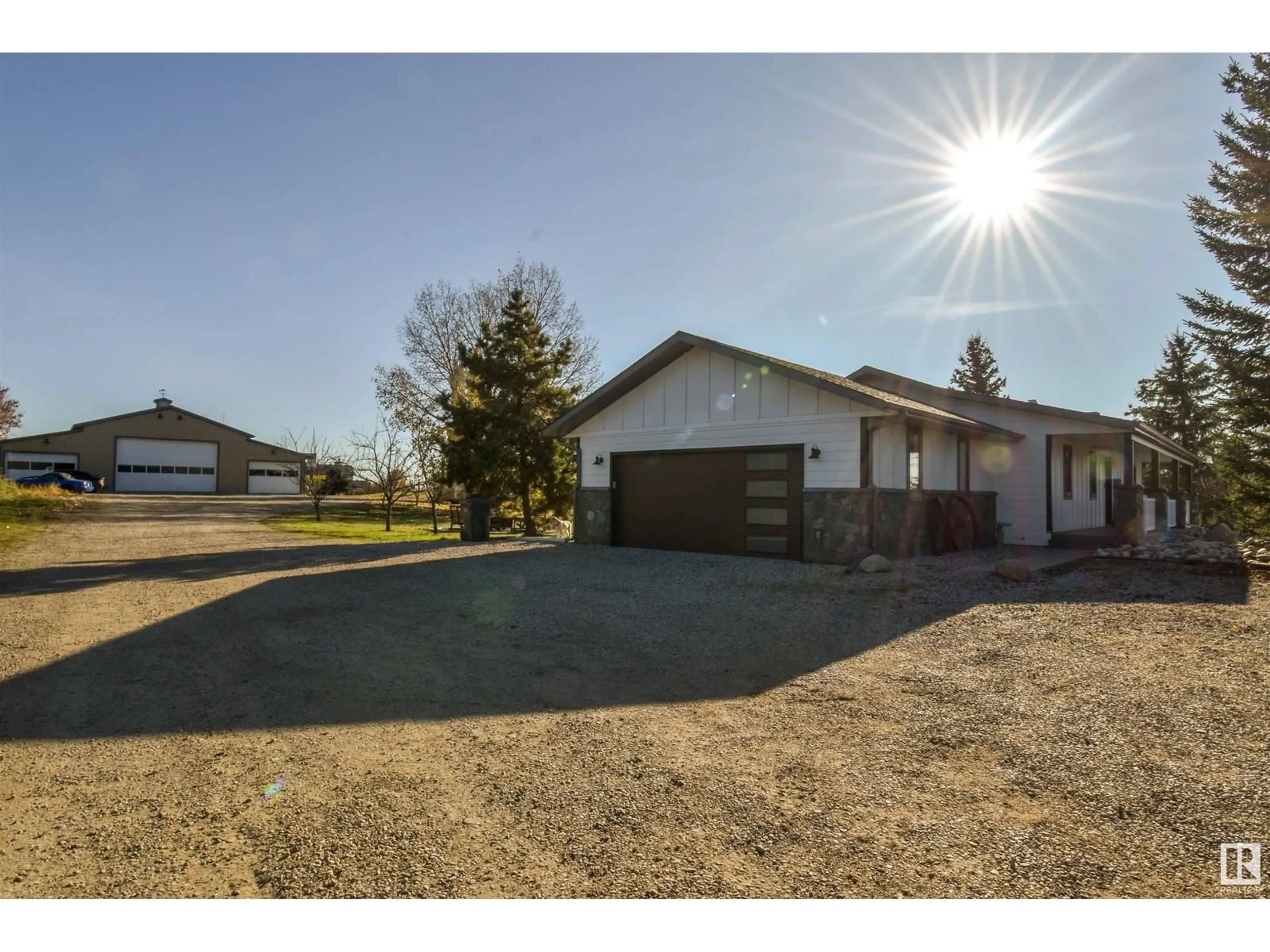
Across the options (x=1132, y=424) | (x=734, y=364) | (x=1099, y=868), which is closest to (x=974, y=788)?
(x=1099, y=868)

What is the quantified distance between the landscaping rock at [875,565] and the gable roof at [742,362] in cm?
242

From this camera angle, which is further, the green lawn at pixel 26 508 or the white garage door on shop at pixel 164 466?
the white garage door on shop at pixel 164 466

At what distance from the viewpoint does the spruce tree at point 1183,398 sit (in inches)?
1517

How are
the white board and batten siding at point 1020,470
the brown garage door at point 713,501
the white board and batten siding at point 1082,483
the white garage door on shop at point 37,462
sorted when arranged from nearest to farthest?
the brown garage door at point 713,501 → the white board and batten siding at point 1020,470 → the white board and batten siding at point 1082,483 → the white garage door on shop at point 37,462

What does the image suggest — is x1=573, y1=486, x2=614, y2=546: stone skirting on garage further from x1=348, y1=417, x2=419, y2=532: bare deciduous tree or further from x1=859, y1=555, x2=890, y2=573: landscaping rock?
x1=348, y1=417, x2=419, y2=532: bare deciduous tree

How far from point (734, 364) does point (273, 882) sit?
11801 mm

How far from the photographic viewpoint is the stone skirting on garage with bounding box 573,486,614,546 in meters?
15.3

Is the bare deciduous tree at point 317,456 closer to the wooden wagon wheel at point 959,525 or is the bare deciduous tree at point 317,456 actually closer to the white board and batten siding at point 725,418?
the white board and batten siding at point 725,418

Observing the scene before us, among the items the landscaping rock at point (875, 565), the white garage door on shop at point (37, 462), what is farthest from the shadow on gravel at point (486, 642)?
the white garage door on shop at point (37, 462)

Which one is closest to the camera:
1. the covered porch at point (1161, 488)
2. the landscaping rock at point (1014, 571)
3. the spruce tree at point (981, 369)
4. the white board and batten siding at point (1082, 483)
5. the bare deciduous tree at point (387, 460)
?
the landscaping rock at point (1014, 571)

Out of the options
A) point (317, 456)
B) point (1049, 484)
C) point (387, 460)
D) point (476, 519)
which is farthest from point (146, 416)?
point (1049, 484)

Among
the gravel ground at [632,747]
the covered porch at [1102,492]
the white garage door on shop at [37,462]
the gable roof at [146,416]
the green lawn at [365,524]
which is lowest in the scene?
the gravel ground at [632,747]

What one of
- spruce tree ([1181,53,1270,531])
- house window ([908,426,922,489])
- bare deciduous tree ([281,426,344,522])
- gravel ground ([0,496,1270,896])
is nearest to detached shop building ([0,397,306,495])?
bare deciduous tree ([281,426,344,522])

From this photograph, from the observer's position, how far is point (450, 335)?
31.1 meters
